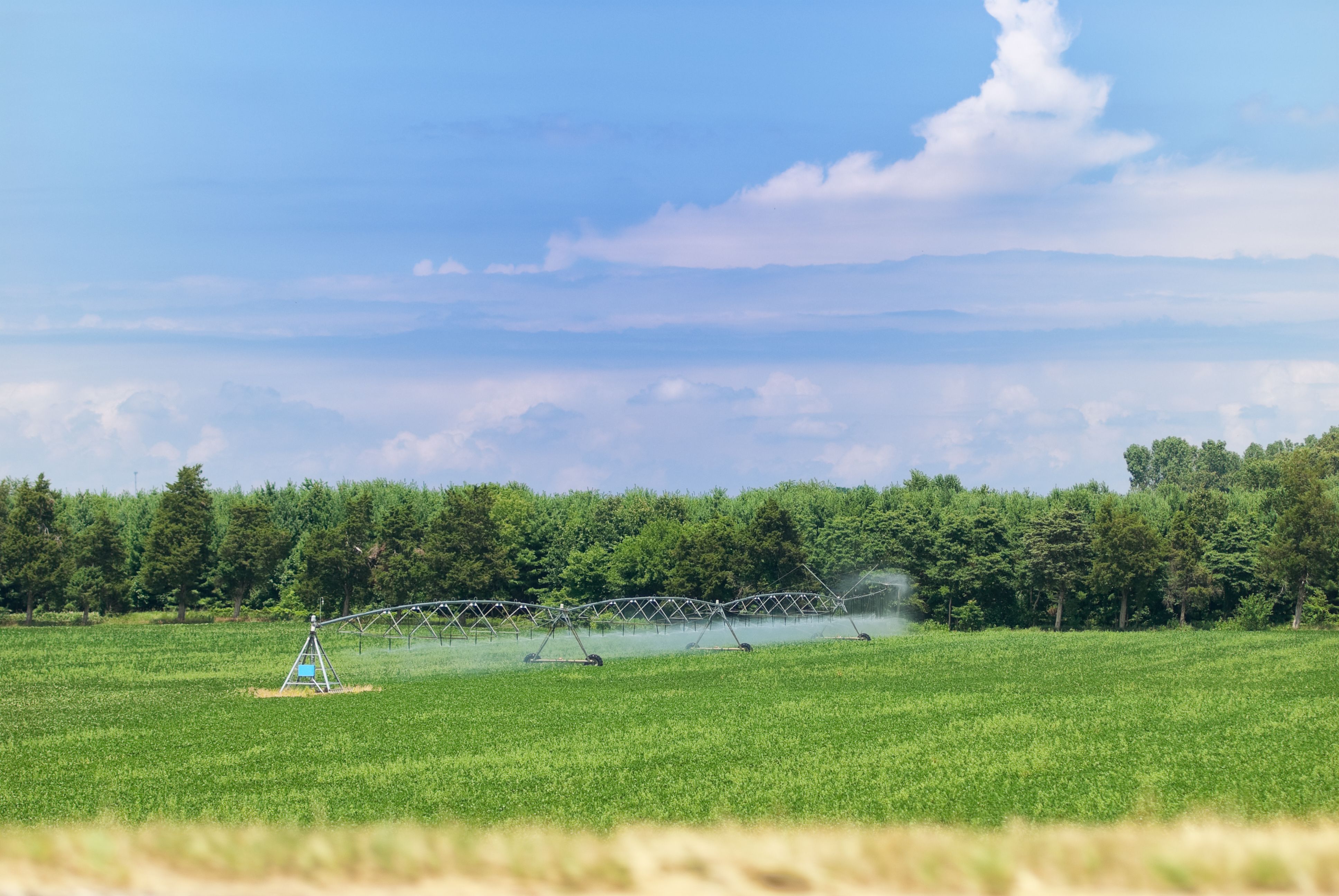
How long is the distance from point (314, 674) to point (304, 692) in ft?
2.58

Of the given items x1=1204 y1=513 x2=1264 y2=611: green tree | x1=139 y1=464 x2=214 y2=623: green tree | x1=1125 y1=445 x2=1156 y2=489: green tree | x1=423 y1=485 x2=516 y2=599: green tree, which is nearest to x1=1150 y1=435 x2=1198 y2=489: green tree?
x1=1125 y1=445 x2=1156 y2=489: green tree

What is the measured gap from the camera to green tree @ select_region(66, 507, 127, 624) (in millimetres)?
74188

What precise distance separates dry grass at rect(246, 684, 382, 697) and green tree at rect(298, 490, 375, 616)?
132 ft

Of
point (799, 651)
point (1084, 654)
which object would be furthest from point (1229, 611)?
point (799, 651)

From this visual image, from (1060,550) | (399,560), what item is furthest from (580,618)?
(1060,550)

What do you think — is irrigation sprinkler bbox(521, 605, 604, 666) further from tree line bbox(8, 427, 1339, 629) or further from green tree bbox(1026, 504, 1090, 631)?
green tree bbox(1026, 504, 1090, 631)

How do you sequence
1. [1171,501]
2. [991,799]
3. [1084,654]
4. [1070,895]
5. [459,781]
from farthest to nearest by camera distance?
[1171,501], [1084,654], [459,781], [991,799], [1070,895]

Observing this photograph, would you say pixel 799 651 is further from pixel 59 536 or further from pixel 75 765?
pixel 59 536

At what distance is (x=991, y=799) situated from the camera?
15.8 m

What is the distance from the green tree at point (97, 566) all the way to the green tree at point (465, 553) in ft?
68.4

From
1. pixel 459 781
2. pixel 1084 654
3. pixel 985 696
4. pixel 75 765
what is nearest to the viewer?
pixel 459 781

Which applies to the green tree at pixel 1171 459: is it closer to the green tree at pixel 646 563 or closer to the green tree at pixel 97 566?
the green tree at pixel 646 563

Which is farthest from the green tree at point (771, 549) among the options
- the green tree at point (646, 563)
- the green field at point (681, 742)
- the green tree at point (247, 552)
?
the green tree at point (247, 552)

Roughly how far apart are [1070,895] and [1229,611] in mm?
77104
